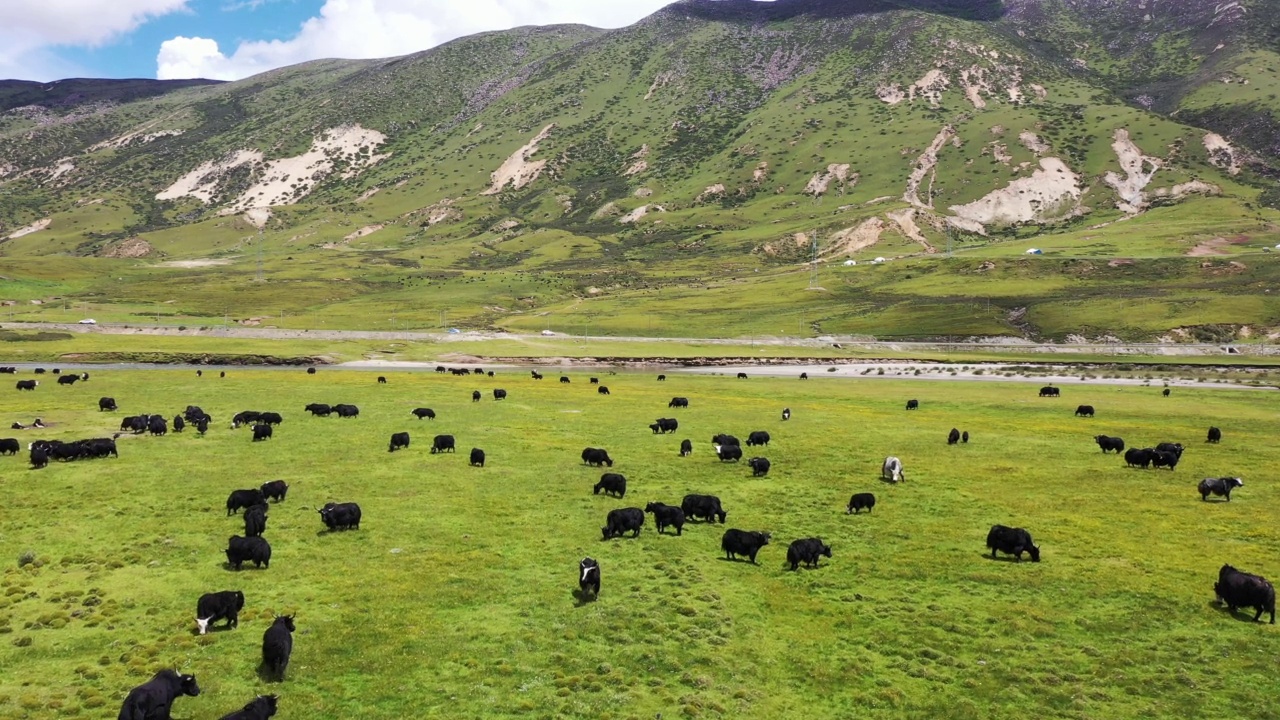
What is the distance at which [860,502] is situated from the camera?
28.9 m

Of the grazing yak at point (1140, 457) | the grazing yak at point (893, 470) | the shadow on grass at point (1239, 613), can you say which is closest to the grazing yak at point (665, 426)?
the grazing yak at point (893, 470)

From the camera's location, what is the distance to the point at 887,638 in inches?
726

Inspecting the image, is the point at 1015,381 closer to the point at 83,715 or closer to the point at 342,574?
the point at 342,574

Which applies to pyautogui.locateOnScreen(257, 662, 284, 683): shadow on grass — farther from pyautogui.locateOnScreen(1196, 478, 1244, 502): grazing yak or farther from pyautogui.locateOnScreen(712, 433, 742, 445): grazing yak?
pyautogui.locateOnScreen(1196, 478, 1244, 502): grazing yak

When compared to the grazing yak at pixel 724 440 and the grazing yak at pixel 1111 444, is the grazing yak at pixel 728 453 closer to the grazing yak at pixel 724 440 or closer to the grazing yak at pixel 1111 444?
the grazing yak at pixel 724 440

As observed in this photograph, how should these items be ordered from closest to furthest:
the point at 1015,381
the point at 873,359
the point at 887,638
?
the point at 887,638, the point at 1015,381, the point at 873,359

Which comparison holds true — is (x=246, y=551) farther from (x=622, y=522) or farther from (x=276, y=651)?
(x=622, y=522)

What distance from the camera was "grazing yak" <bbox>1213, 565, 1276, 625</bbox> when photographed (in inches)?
751

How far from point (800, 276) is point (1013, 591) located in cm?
18031

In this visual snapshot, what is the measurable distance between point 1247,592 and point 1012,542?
19.3ft

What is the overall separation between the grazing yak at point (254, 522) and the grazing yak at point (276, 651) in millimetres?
8542

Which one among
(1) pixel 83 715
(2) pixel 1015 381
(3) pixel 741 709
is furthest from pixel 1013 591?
(2) pixel 1015 381

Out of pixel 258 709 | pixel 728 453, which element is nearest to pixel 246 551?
pixel 258 709

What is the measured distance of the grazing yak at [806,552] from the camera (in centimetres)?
2297
